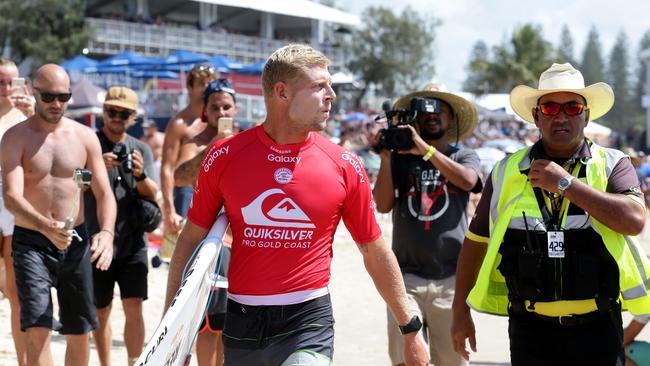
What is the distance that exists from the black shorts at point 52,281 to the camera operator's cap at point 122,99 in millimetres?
1185

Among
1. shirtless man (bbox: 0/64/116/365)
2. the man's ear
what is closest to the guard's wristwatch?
the man's ear

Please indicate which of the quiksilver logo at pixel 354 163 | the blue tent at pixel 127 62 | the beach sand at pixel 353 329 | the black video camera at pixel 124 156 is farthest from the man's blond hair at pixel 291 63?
the blue tent at pixel 127 62

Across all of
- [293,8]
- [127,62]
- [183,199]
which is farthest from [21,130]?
[293,8]

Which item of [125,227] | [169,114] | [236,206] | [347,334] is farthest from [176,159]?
[169,114]

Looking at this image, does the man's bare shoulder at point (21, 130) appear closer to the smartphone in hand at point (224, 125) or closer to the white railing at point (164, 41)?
the smartphone in hand at point (224, 125)

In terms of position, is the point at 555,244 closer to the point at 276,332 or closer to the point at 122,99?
the point at 276,332

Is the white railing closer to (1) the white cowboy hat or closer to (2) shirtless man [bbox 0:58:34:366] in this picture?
(2) shirtless man [bbox 0:58:34:366]

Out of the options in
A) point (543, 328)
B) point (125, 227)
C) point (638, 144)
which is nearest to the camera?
point (543, 328)

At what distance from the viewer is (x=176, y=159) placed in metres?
8.20

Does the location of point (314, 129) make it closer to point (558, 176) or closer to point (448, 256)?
point (558, 176)

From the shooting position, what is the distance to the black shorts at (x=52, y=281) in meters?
6.18

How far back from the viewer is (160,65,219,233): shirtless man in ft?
26.0

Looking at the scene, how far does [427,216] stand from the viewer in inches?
258

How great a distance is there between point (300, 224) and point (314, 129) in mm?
412
